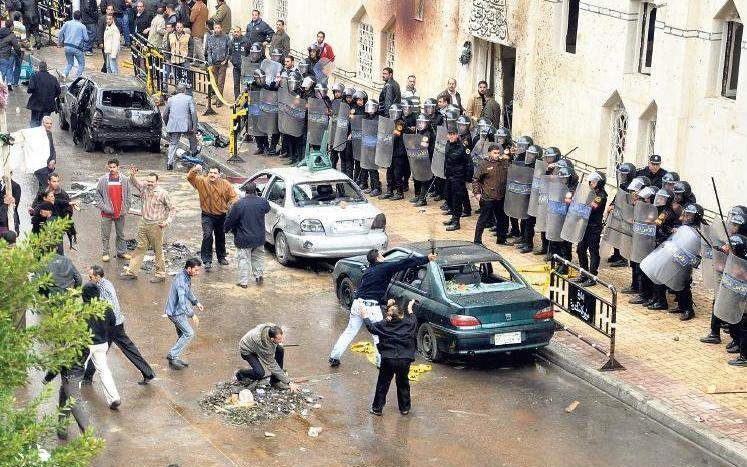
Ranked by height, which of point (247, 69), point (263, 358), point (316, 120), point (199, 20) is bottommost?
point (263, 358)

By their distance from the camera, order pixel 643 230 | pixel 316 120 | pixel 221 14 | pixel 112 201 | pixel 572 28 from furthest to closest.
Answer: pixel 221 14 < pixel 316 120 < pixel 572 28 < pixel 112 201 < pixel 643 230

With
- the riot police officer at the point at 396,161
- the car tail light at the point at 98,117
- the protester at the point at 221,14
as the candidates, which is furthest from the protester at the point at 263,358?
the protester at the point at 221,14

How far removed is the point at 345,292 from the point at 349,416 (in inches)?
156

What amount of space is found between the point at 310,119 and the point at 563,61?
4.83 metres

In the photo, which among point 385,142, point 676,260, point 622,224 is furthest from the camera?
point 385,142

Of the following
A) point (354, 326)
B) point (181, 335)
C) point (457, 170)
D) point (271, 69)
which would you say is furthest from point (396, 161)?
point (181, 335)

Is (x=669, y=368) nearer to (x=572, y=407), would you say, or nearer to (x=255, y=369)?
(x=572, y=407)

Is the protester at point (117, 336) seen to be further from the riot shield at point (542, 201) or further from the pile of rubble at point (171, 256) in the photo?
the riot shield at point (542, 201)

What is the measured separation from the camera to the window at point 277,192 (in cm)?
2125

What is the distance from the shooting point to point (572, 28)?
25.0m

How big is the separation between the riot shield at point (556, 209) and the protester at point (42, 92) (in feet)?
41.4

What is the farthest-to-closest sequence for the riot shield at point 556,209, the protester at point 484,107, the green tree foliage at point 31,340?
the protester at point 484,107 → the riot shield at point 556,209 → the green tree foliage at point 31,340

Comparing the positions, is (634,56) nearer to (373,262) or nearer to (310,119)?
(310,119)

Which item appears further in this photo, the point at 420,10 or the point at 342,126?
the point at 420,10
